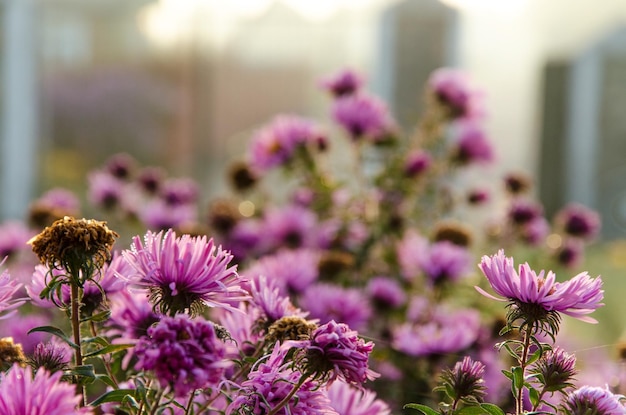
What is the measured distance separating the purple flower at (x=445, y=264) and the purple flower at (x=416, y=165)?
6.1 inches

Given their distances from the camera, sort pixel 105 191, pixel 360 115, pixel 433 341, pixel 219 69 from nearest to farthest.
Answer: pixel 433 341
pixel 360 115
pixel 105 191
pixel 219 69

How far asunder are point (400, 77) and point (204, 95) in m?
0.78

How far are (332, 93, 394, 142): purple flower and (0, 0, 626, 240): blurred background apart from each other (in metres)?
2.04

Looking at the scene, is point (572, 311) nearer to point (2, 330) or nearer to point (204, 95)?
point (2, 330)

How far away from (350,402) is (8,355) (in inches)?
5.3

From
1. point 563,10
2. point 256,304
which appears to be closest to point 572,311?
point 256,304

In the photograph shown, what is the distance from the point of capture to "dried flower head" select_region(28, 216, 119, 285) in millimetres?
306

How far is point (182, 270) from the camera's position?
0.30m

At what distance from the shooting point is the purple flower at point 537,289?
31cm

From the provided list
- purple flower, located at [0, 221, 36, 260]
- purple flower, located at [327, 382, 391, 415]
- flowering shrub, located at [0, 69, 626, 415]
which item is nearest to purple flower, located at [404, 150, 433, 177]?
flowering shrub, located at [0, 69, 626, 415]

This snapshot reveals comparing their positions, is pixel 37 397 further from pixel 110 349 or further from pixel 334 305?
pixel 334 305

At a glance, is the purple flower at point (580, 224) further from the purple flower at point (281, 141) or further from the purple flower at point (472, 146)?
the purple flower at point (281, 141)

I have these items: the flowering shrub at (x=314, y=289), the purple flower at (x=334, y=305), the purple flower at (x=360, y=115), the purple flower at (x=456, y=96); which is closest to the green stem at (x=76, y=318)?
the flowering shrub at (x=314, y=289)

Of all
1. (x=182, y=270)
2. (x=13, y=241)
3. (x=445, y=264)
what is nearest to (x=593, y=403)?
(x=182, y=270)
